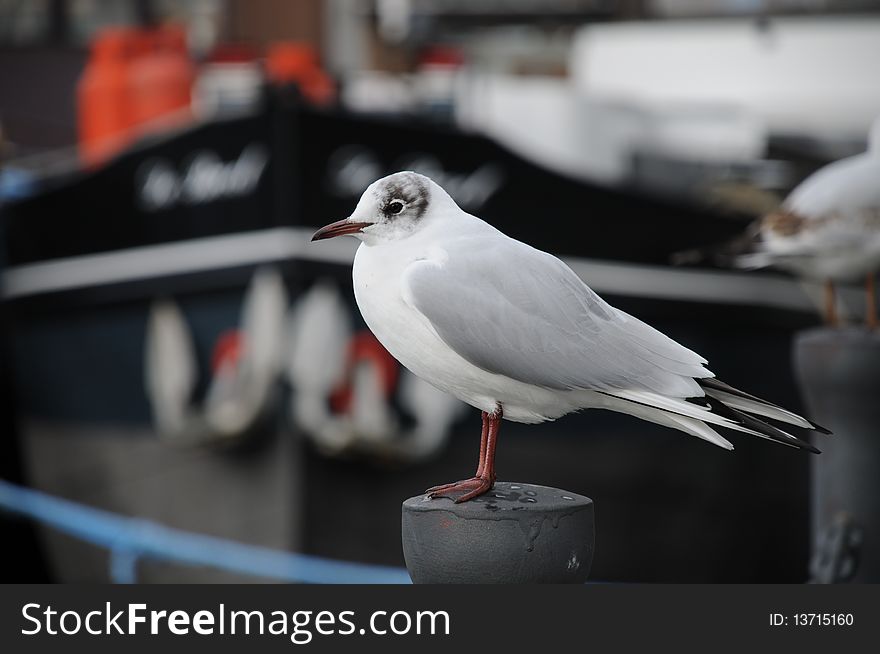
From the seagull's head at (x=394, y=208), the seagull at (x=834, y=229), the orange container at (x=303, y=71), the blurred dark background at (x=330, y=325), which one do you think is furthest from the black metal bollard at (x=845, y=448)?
the orange container at (x=303, y=71)

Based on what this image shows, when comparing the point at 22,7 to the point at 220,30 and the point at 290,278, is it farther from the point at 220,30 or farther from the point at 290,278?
the point at 290,278

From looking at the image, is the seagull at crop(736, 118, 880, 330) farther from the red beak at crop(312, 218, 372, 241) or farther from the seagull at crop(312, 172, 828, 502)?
the red beak at crop(312, 218, 372, 241)

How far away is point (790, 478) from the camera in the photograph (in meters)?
5.80

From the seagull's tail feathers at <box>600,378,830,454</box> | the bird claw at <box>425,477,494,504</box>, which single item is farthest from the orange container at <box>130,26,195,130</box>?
the seagull's tail feathers at <box>600,378,830,454</box>

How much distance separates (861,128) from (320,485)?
3.05 metres

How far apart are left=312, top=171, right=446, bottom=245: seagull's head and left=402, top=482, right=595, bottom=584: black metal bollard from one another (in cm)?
41

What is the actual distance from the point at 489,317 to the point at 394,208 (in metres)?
0.21

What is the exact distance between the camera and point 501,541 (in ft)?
6.37

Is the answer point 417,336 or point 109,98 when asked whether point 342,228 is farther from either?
point 109,98

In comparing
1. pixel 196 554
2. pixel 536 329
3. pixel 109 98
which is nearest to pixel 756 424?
pixel 536 329

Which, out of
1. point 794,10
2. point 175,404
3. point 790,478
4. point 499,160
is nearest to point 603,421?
point 790,478

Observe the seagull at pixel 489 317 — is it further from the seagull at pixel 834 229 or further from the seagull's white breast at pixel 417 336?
the seagull at pixel 834 229

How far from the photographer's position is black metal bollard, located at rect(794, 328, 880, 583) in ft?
10.5

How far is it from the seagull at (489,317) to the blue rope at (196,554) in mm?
3352
